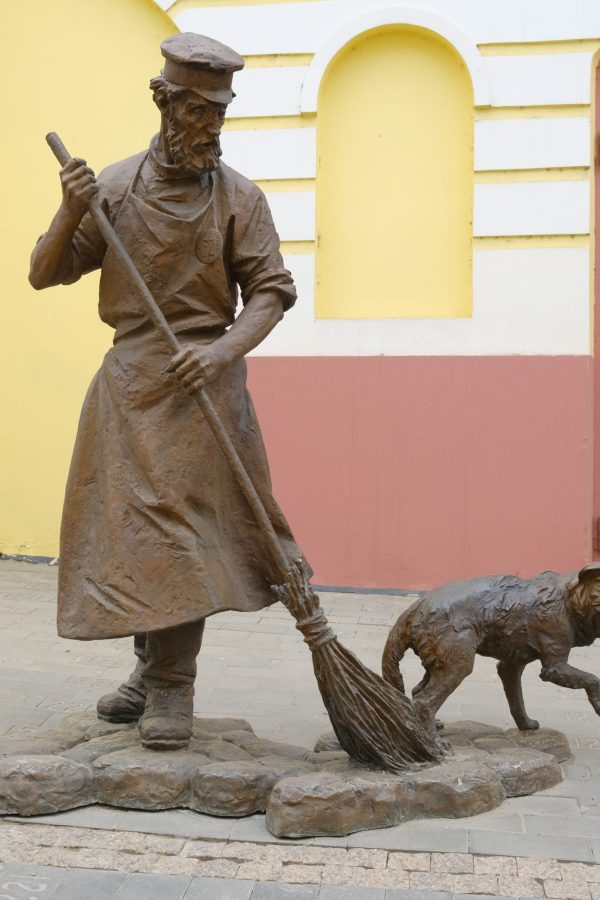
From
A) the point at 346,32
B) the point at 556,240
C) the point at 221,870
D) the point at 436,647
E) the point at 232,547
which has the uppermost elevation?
the point at 346,32

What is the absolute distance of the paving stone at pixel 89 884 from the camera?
2904 mm

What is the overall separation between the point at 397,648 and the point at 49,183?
19.5ft

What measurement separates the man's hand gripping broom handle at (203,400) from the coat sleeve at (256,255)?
0.37m

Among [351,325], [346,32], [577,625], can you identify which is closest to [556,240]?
[351,325]

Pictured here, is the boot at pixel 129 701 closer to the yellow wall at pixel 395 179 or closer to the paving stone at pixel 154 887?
the paving stone at pixel 154 887

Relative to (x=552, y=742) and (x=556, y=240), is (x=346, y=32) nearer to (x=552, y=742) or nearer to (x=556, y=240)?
(x=556, y=240)

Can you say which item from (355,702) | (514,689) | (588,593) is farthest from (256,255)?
(514,689)

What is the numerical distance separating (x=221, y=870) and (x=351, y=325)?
5.32 m

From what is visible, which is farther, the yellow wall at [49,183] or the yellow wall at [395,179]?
the yellow wall at [49,183]

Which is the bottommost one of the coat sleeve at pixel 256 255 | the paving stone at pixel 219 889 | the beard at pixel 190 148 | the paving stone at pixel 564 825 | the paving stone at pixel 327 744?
the paving stone at pixel 219 889

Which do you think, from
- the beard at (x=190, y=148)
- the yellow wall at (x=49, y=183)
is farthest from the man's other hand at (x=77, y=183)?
the yellow wall at (x=49, y=183)

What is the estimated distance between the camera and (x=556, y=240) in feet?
25.3

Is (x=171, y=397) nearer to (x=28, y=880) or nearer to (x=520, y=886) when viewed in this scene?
(x=28, y=880)

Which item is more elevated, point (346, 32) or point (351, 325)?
point (346, 32)
